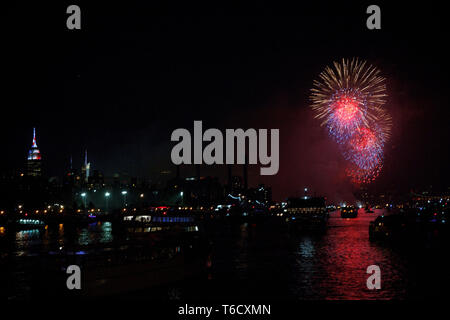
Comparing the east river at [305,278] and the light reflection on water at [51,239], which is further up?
the east river at [305,278]

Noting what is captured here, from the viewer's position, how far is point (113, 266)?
20.9 meters

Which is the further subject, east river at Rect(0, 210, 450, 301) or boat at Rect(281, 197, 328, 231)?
boat at Rect(281, 197, 328, 231)

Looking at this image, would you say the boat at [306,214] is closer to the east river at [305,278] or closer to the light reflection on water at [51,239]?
the light reflection on water at [51,239]

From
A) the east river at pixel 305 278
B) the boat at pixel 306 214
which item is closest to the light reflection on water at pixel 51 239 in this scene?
the east river at pixel 305 278

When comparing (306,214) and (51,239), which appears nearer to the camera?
(51,239)

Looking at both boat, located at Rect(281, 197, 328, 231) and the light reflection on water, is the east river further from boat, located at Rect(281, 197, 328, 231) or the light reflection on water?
boat, located at Rect(281, 197, 328, 231)

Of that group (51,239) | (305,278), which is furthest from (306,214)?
(305,278)

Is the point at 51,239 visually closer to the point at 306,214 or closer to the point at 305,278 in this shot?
the point at 306,214

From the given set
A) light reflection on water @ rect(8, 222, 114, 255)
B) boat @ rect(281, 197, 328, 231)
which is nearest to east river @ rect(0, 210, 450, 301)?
light reflection on water @ rect(8, 222, 114, 255)

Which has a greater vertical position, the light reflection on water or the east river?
the east river
